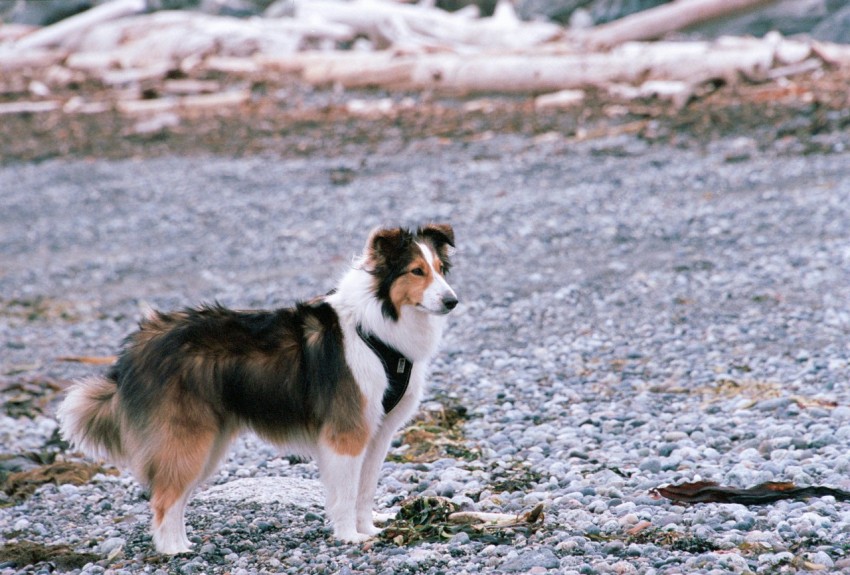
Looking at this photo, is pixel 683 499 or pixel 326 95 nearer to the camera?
pixel 683 499

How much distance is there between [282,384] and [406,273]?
0.81 meters

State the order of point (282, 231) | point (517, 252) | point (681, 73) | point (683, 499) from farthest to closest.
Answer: point (681, 73), point (282, 231), point (517, 252), point (683, 499)

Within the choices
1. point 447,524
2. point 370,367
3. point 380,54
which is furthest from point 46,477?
point 380,54

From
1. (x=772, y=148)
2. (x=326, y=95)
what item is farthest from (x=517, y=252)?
(x=326, y=95)

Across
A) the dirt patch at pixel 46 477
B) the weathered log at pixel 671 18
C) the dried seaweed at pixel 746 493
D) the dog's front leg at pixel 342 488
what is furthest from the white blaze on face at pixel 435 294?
the weathered log at pixel 671 18

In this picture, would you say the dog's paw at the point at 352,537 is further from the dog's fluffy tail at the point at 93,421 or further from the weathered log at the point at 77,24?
the weathered log at the point at 77,24

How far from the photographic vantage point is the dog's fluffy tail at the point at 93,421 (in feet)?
18.1

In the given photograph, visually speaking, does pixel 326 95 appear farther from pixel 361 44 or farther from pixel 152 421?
pixel 152 421

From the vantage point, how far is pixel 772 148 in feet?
53.7

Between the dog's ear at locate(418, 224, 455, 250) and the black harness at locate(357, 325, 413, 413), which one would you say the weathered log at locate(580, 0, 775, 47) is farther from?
the black harness at locate(357, 325, 413, 413)

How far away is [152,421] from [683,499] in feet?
8.71

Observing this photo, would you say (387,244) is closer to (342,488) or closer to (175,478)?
(342,488)

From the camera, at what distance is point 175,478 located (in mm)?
5246

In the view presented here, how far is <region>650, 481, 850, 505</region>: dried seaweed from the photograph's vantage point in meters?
5.52
